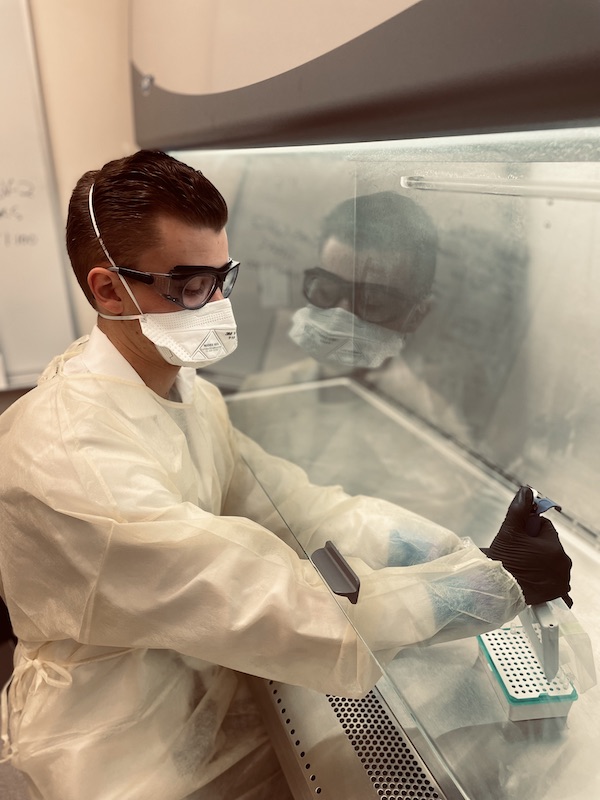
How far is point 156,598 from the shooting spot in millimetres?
790

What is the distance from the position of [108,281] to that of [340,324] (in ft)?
1.64

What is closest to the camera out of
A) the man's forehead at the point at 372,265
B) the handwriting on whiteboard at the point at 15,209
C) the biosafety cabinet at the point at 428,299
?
the biosafety cabinet at the point at 428,299

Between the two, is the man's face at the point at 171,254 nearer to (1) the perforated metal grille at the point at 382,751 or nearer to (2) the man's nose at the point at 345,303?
(2) the man's nose at the point at 345,303

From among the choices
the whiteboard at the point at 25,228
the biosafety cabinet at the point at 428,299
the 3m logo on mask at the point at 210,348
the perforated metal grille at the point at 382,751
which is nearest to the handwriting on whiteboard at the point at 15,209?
the whiteboard at the point at 25,228

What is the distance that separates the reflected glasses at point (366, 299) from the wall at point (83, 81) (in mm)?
1143

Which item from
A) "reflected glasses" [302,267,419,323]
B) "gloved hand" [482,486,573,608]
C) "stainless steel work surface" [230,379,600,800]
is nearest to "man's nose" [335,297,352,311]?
"reflected glasses" [302,267,419,323]

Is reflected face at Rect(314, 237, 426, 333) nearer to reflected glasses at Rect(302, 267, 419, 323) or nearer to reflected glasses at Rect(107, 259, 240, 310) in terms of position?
reflected glasses at Rect(302, 267, 419, 323)

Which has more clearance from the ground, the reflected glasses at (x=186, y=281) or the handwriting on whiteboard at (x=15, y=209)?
the handwriting on whiteboard at (x=15, y=209)

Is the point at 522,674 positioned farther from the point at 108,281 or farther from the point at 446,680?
the point at 108,281

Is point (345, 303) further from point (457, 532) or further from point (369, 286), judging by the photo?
point (457, 532)

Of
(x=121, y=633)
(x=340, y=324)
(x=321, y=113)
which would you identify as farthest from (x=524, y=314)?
(x=121, y=633)

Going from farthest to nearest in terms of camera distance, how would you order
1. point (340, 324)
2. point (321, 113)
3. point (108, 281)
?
point (340, 324) → point (108, 281) → point (321, 113)

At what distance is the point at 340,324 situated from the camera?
122cm

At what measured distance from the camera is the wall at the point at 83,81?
1795 mm
